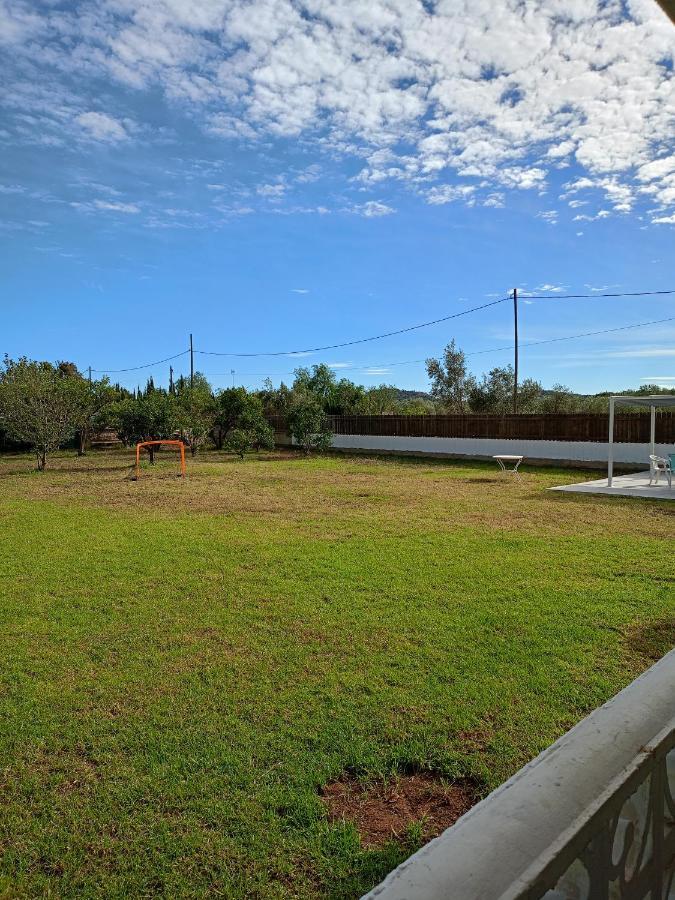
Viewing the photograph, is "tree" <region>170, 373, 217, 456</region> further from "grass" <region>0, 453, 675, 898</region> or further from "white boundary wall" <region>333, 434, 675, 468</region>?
"grass" <region>0, 453, 675, 898</region>

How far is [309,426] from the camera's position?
22406mm

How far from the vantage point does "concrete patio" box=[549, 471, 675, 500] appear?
35.8ft

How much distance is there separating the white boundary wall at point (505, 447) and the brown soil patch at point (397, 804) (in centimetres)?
1505

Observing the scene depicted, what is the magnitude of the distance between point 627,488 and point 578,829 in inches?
486

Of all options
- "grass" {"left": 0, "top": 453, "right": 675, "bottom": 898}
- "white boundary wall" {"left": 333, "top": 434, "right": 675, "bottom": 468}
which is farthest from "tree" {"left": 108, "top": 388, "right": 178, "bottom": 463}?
"grass" {"left": 0, "top": 453, "right": 675, "bottom": 898}

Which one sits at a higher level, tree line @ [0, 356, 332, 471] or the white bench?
tree line @ [0, 356, 332, 471]

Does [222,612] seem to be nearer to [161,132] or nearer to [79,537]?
[79,537]

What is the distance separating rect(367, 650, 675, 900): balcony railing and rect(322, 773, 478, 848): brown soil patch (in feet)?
4.34

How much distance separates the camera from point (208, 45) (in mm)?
8328

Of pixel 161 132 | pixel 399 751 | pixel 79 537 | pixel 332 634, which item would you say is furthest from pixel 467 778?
pixel 161 132

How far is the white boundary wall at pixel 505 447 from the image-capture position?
51.2 feet

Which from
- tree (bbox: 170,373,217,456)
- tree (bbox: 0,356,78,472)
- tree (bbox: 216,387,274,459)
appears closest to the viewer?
tree (bbox: 0,356,78,472)

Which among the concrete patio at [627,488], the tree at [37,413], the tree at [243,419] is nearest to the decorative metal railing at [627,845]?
the concrete patio at [627,488]

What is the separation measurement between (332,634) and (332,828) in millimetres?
1944
